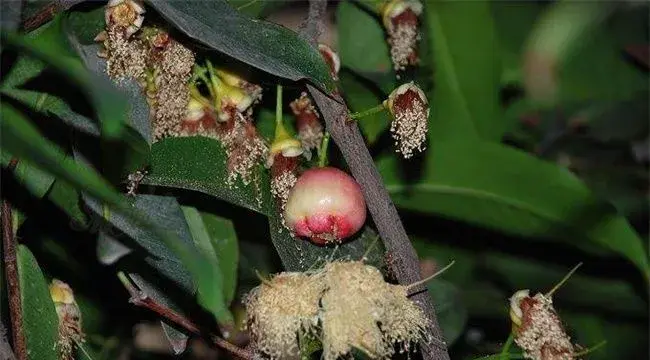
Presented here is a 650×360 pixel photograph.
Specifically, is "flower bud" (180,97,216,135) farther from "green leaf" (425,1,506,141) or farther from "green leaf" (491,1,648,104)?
"green leaf" (491,1,648,104)

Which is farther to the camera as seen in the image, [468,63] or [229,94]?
[468,63]

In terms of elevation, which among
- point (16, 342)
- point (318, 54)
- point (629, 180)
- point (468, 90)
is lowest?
point (16, 342)

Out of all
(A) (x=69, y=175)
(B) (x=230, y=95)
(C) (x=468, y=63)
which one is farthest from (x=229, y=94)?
(C) (x=468, y=63)

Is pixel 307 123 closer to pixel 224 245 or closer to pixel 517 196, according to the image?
pixel 224 245

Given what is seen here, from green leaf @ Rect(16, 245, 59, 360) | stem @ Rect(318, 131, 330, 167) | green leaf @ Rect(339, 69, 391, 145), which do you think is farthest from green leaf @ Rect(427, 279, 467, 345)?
green leaf @ Rect(16, 245, 59, 360)

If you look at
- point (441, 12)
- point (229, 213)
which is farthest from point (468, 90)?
point (229, 213)

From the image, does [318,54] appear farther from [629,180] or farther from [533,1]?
[533,1]
